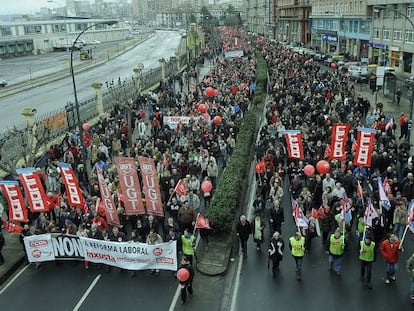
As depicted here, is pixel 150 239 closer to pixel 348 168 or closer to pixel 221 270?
pixel 221 270

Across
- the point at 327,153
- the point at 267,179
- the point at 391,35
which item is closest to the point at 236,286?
the point at 267,179

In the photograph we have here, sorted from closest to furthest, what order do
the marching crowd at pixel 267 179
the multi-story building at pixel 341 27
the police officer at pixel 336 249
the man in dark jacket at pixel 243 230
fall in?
the police officer at pixel 336 249, the marching crowd at pixel 267 179, the man in dark jacket at pixel 243 230, the multi-story building at pixel 341 27

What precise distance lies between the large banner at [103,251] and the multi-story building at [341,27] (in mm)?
54549

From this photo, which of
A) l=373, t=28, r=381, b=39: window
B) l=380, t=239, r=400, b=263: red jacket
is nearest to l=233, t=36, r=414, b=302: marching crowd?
l=380, t=239, r=400, b=263: red jacket

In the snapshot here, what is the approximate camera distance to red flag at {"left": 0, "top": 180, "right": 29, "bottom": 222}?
44.2 ft

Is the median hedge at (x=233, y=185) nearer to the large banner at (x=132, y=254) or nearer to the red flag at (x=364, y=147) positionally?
the large banner at (x=132, y=254)

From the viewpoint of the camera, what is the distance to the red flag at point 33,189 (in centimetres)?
1359

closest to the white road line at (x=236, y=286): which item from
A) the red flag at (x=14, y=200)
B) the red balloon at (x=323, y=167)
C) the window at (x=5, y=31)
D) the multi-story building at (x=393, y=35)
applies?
the red balloon at (x=323, y=167)

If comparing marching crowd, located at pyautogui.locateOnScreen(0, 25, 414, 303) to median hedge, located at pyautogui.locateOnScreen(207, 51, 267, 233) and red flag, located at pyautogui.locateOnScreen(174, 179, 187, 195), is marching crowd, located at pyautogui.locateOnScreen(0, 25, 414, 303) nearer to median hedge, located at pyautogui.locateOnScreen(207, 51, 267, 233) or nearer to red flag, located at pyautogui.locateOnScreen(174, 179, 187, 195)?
red flag, located at pyautogui.locateOnScreen(174, 179, 187, 195)

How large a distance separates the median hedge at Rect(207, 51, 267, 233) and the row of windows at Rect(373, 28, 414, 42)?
30.4 meters

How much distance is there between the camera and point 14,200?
1356 centimetres

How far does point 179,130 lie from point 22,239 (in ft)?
33.9

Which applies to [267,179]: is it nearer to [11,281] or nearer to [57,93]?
[11,281]

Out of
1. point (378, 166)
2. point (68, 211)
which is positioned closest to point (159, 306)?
point (68, 211)
